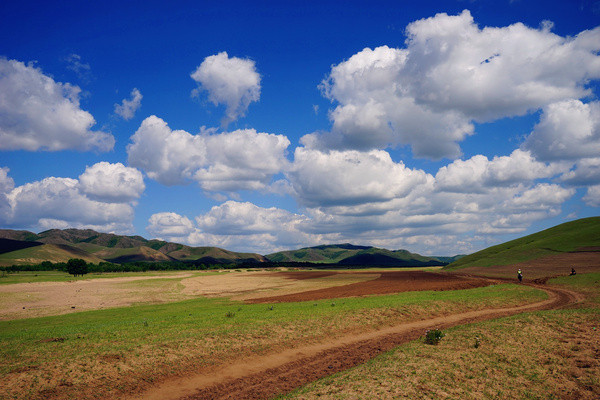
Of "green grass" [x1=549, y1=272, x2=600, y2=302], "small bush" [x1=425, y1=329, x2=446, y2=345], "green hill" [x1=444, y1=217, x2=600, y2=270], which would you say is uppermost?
"green hill" [x1=444, y1=217, x2=600, y2=270]

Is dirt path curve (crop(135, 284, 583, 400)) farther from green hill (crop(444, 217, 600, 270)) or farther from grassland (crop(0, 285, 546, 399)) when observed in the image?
green hill (crop(444, 217, 600, 270))

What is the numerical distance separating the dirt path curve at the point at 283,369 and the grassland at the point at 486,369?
2.25m

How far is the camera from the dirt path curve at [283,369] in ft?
57.3

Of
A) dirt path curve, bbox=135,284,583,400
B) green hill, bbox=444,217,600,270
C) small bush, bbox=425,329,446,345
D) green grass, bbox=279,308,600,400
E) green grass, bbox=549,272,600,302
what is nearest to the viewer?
green grass, bbox=279,308,600,400

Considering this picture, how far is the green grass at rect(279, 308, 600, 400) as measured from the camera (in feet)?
49.6

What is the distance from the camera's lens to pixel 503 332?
912 inches

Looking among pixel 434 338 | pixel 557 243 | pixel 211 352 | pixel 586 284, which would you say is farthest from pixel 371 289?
pixel 557 243

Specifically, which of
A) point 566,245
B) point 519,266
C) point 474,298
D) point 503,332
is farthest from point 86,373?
point 566,245

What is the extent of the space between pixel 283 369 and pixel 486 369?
36.8ft

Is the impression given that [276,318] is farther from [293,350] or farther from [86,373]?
[86,373]

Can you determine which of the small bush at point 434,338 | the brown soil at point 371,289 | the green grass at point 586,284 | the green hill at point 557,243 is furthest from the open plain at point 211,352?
the green hill at point 557,243

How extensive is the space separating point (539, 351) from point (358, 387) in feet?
41.7

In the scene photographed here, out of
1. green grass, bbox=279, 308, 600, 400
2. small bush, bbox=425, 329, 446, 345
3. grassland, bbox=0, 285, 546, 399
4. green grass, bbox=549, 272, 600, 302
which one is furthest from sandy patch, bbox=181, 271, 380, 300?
green grass, bbox=549, 272, 600, 302

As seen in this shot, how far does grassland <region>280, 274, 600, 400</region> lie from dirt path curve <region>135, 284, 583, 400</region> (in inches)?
88.6
